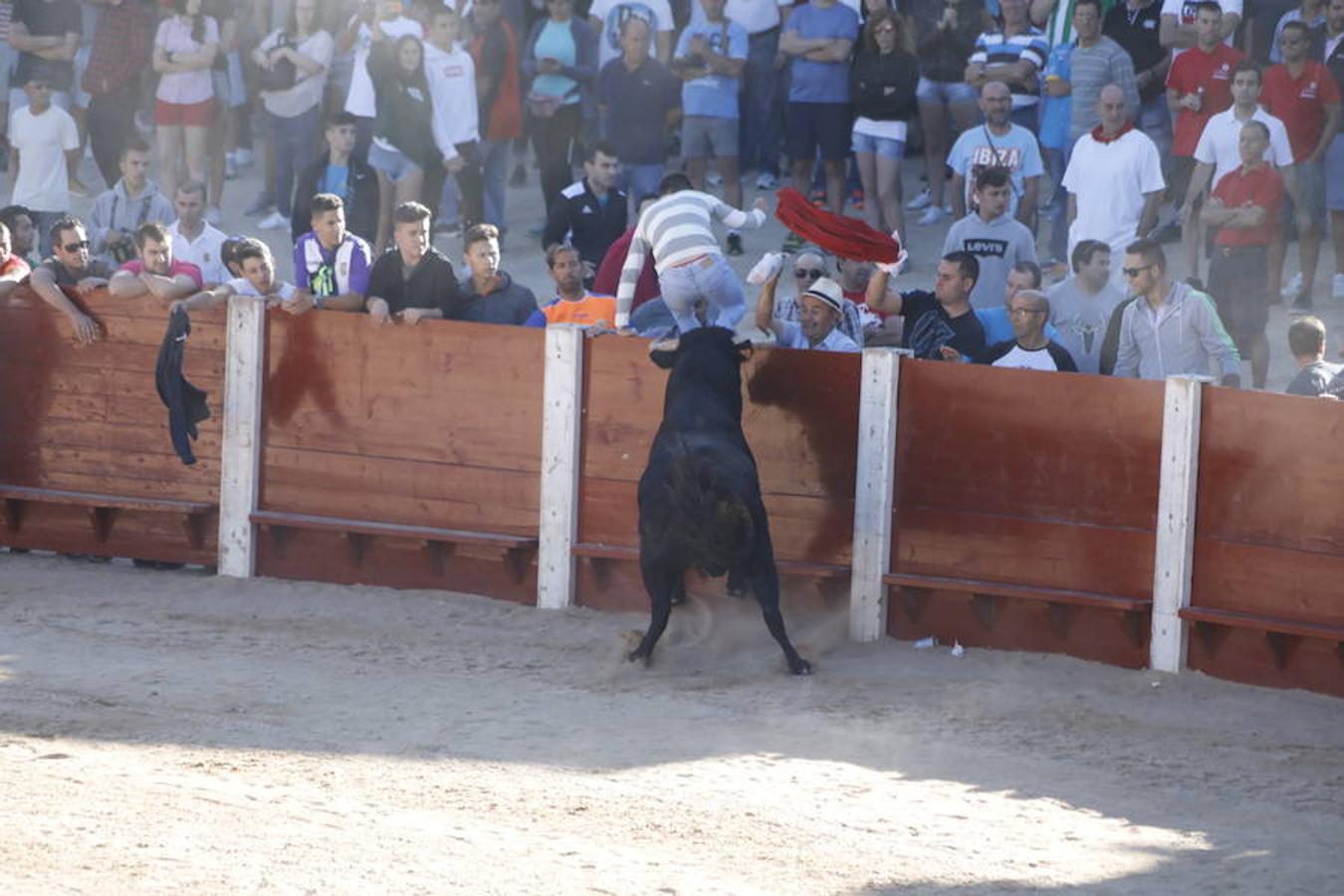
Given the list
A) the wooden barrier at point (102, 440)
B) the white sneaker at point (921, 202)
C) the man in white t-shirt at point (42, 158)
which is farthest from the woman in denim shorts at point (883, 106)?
the man in white t-shirt at point (42, 158)

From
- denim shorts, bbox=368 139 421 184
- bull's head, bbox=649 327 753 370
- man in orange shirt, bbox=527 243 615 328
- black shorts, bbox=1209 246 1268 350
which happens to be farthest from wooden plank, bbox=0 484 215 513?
black shorts, bbox=1209 246 1268 350

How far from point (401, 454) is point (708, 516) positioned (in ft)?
7.38

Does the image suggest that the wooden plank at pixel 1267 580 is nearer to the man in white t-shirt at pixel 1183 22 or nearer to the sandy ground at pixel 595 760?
the sandy ground at pixel 595 760

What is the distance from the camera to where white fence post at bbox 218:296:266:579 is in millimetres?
10609

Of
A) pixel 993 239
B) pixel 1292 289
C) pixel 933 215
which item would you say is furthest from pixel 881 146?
pixel 993 239

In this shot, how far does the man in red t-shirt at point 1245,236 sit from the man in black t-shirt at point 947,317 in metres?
2.72

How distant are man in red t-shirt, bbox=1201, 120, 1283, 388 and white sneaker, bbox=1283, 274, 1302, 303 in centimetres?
110

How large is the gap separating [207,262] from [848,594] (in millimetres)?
4239

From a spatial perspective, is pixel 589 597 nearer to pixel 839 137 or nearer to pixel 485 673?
pixel 485 673

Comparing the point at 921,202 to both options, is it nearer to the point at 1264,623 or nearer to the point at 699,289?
the point at 699,289

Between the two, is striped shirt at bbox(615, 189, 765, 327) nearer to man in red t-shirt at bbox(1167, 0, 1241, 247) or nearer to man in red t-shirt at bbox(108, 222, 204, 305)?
man in red t-shirt at bbox(108, 222, 204, 305)

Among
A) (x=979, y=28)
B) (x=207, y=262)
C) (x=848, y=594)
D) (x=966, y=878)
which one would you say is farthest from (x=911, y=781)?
(x=979, y=28)

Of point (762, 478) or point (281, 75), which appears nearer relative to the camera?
point (762, 478)

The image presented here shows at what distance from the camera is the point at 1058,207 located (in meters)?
13.8
